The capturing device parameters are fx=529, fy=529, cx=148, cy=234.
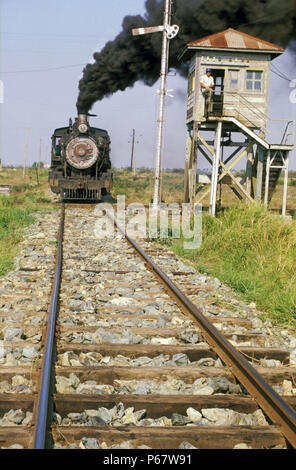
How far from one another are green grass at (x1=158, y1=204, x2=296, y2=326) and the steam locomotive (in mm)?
10082

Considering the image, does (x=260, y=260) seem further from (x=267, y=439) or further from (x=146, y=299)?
(x=267, y=439)

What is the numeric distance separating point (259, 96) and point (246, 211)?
9.29 metres

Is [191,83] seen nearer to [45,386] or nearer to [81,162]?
[81,162]

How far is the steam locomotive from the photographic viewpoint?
69.0 ft

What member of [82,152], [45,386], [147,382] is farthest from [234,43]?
[45,386]

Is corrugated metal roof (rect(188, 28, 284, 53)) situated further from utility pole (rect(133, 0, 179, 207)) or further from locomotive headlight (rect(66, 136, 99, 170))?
locomotive headlight (rect(66, 136, 99, 170))

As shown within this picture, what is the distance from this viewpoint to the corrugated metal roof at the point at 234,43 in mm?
18953

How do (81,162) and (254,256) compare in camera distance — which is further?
(81,162)

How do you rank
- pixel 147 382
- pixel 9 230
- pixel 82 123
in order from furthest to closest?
pixel 82 123 < pixel 9 230 < pixel 147 382

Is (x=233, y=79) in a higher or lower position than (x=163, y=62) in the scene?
lower

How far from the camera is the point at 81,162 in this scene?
21188 millimetres

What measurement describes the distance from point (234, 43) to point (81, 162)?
734 centimetres
